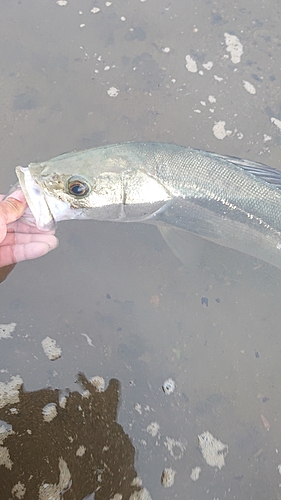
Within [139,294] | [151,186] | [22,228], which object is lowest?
[139,294]

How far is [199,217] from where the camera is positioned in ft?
7.62

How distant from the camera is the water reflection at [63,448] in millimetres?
2342

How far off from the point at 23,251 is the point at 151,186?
99 cm

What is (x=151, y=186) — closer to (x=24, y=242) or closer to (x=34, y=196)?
(x=34, y=196)

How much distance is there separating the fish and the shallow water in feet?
1.87

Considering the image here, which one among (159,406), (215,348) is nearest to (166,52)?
(215,348)

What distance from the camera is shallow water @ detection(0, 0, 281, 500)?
7.96 ft

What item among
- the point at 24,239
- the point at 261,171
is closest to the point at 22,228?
the point at 24,239

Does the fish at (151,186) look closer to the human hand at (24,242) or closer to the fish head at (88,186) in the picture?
the fish head at (88,186)

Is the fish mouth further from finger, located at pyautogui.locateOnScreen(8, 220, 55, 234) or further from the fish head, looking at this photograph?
finger, located at pyautogui.locateOnScreen(8, 220, 55, 234)

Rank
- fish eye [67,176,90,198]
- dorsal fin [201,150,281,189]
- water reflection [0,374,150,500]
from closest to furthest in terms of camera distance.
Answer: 1. fish eye [67,176,90,198]
2. dorsal fin [201,150,281,189]
3. water reflection [0,374,150,500]

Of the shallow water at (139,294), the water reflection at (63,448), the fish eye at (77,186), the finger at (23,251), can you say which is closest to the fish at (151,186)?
the fish eye at (77,186)

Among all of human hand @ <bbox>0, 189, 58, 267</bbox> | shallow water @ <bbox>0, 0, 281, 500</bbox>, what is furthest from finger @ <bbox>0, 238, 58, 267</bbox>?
shallow water @ <bbox>0, 0, 281, 500</bbox>

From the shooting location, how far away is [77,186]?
6.84 ft
